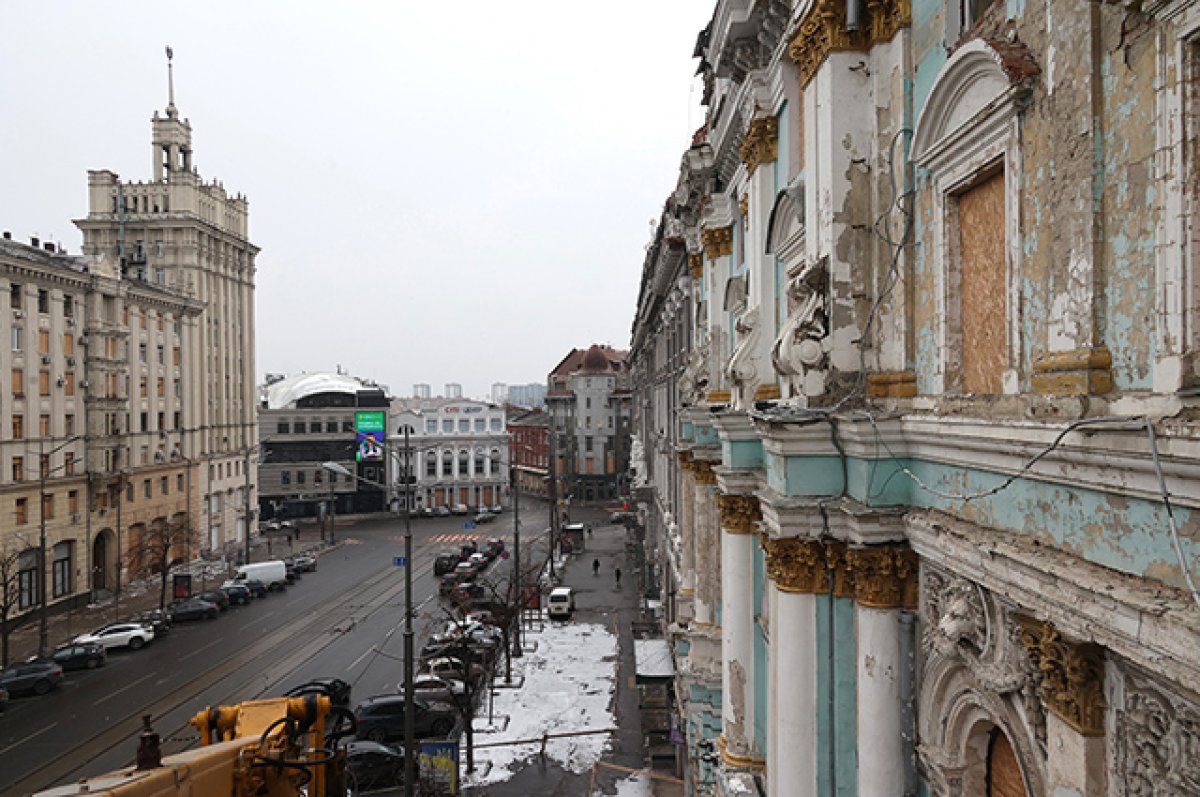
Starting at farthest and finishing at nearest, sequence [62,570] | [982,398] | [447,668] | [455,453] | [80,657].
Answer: [455,453] < [62,570] < [80,657] < [447,668] < [982,398]

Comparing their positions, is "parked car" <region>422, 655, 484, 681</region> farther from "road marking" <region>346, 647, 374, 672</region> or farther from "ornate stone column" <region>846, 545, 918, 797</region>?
"ornate stone column" <region>846, 545, 918, 797</region>

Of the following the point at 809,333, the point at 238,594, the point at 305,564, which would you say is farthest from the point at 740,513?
the point at 305,564

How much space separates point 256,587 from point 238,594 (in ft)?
6.90

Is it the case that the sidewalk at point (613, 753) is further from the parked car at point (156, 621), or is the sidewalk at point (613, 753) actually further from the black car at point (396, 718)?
the parked car at point (156, 621)

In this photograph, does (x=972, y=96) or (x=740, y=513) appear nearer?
(x=972, y=96)

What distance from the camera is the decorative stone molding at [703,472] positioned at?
691 inches

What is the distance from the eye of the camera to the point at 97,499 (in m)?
49.8

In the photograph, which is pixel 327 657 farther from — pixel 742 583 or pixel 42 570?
pixel 742 583

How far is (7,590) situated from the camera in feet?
→ 121

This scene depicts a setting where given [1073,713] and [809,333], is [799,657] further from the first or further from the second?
[1073,713]

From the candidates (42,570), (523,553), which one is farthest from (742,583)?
(523,553)

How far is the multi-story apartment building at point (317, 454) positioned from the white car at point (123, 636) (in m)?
44.5

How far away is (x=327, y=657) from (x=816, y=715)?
32310 millimetres

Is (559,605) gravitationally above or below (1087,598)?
below
